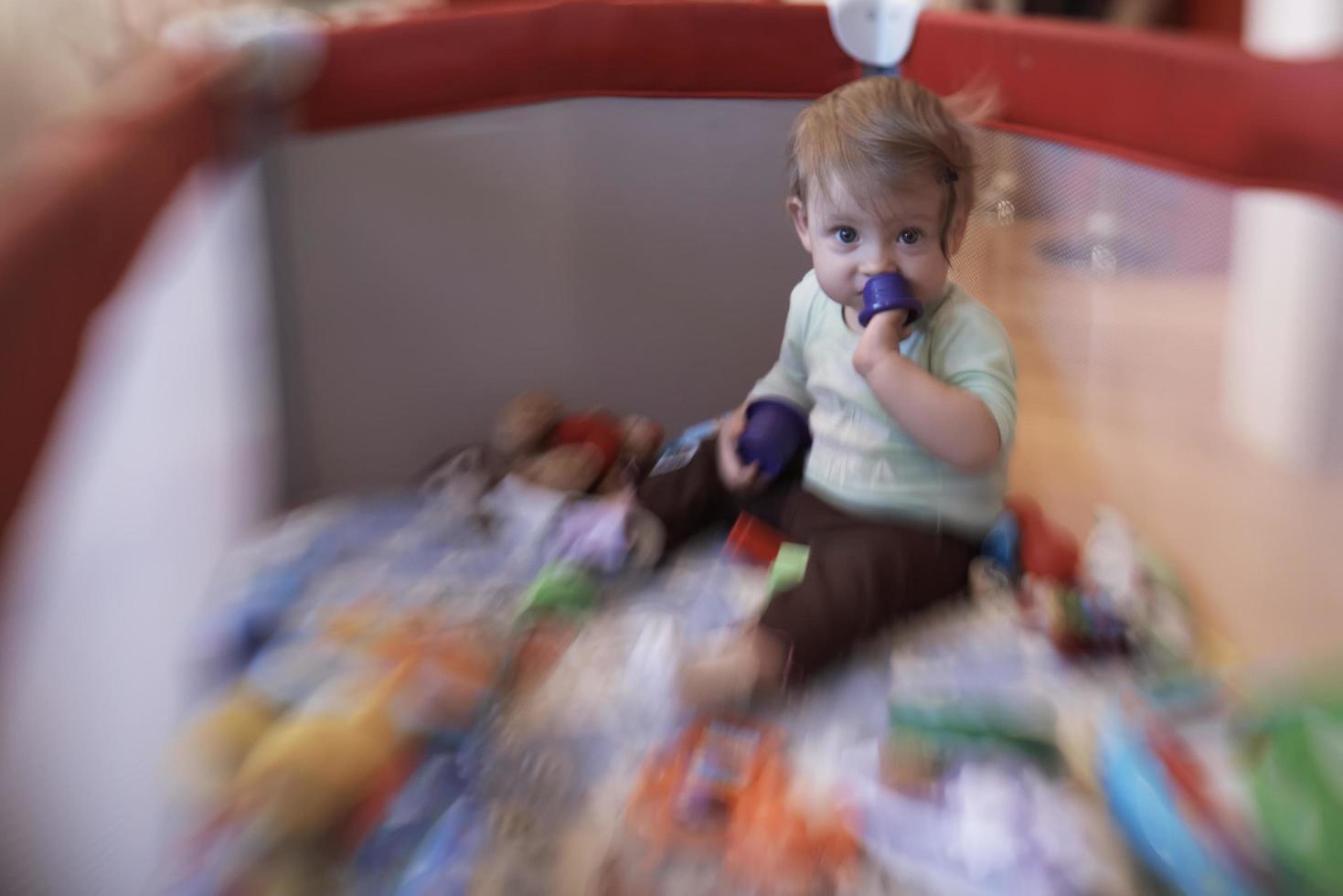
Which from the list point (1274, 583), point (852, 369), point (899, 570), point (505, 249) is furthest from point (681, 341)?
point (1274, 583)

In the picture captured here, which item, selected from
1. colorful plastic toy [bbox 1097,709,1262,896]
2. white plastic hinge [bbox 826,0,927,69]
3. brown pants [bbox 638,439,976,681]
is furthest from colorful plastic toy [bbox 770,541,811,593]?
white plastic hinge [bbox 826,0,927,69]

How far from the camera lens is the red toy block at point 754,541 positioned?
87 cm

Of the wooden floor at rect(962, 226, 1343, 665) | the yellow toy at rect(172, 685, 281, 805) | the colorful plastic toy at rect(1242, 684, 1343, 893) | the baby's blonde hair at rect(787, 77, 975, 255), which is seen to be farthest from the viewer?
the baby's blonde hair at rect(787, 77, 975, 255)

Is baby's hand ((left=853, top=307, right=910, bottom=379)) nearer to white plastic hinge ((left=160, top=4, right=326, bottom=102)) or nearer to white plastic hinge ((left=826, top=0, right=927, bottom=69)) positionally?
white plastic hinge ((left=826, top=0, right=927, bottom=69))

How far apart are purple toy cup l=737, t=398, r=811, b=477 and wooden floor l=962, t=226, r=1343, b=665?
0.55 feet

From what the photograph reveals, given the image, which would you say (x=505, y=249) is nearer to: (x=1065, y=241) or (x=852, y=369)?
(x=852, y=369)

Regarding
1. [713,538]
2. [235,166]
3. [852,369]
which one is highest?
[235,166]

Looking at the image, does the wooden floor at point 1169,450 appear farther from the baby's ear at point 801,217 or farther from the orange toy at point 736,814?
the orange toy at point 736,814

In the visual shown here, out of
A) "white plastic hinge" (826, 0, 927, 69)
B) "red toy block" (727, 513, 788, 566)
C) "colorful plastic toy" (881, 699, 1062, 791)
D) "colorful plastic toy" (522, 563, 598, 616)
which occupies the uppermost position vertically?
"white plastic hinge" (826, 0, 927, 69)

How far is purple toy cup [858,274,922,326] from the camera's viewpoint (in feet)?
2.48

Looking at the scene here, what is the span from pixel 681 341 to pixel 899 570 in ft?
1.34

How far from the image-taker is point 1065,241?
2.75 ft

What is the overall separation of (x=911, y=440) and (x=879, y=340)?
0.09 metres

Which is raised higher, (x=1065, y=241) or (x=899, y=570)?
(x=1065, y=241)
